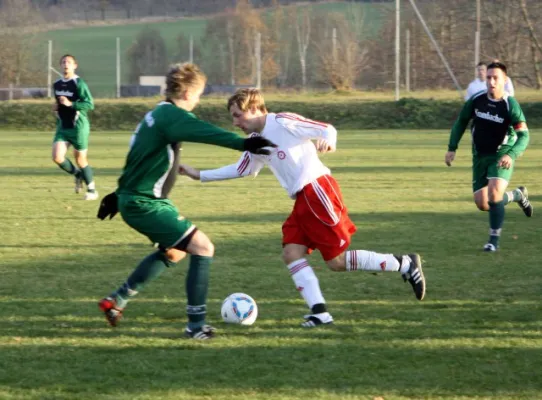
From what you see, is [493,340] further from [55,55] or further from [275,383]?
[55,55]

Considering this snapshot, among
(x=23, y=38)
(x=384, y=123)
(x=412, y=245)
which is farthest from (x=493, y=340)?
(x=23, y=38)

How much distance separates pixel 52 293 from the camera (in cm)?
803

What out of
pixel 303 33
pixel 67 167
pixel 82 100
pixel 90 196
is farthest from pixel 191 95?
pixel 303 33

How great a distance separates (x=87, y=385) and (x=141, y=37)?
76121mm

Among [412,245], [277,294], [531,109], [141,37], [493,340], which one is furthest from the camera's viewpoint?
[141,37]

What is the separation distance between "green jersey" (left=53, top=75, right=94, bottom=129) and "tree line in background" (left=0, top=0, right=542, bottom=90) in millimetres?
32847

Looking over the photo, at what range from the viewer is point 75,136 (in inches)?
610

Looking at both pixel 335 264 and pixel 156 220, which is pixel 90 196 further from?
pixel 156 220

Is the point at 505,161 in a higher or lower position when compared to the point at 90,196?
higher

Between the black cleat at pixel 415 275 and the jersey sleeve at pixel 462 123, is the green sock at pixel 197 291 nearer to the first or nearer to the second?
the black cleat at pixel 415 275

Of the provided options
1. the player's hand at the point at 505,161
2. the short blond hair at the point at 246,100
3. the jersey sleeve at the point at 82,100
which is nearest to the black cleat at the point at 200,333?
the short blond hair at the point at 246,100

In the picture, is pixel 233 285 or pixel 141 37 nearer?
pixel 233 285

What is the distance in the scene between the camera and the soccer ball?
689 cm

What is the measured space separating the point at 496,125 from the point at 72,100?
24.6ft
